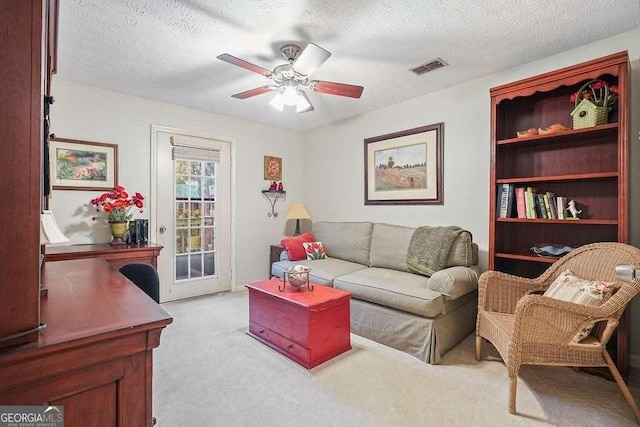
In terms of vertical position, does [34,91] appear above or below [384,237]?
above

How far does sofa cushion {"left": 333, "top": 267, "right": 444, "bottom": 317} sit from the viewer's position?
233 cm

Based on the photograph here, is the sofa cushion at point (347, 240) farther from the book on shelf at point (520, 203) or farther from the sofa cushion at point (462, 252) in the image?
the book on shelf at point (520, 203)

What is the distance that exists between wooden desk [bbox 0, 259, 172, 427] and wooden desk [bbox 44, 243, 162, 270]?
1874 mm

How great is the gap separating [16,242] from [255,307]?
2.07 meters

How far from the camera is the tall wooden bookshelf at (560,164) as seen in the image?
6.68 ft

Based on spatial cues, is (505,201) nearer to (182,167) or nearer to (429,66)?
(429,66)

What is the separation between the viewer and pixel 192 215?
3928 mm

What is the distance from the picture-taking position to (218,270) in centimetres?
413

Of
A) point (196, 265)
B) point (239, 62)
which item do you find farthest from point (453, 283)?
point (196, 265)

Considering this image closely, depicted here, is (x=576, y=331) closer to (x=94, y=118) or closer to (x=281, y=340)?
(x=281, y=340)

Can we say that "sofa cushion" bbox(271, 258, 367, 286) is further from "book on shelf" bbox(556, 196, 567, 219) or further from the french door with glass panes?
"book on shelf" bbox(556, 196, 567, 219)

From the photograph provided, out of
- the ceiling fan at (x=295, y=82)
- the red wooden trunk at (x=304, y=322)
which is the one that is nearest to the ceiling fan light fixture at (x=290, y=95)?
the ceiling fan at (x=295, y=82)

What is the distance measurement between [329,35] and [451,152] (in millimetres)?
1769

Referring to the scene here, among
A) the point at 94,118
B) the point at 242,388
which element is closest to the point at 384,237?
the point at 242,388
